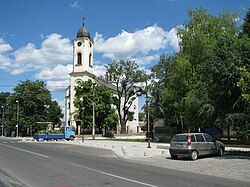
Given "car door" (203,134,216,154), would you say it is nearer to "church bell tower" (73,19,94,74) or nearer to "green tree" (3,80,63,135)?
"green tree" (3,80,63,135)

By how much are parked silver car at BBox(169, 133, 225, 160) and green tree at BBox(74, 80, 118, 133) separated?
2145 inches

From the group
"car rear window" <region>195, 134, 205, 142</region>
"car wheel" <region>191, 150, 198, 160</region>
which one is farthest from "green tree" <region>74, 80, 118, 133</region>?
"car wheel" <region>191, 150, 198, 160</region>

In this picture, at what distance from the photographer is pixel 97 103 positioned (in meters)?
77.2

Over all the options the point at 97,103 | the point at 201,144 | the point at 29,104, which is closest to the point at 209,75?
the point at 201,144

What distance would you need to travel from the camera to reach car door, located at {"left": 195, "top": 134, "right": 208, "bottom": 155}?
22.0 meters

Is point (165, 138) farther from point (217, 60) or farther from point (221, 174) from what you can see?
point (221, 174)

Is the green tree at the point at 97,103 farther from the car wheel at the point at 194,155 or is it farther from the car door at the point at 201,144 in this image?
the car wheel at the point at 194,155

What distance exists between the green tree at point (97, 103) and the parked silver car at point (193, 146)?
54.5 m

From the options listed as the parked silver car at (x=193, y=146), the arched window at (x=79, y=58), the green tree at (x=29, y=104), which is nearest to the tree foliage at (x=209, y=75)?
the parked silver car at (x=193, y=146)

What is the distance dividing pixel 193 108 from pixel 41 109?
54.2 meters

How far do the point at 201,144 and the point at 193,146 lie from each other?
0.77m

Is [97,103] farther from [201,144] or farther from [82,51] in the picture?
[201,144]

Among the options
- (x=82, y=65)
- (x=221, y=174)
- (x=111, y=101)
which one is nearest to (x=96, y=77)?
(x=82, y=65)

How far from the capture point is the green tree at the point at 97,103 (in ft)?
253
